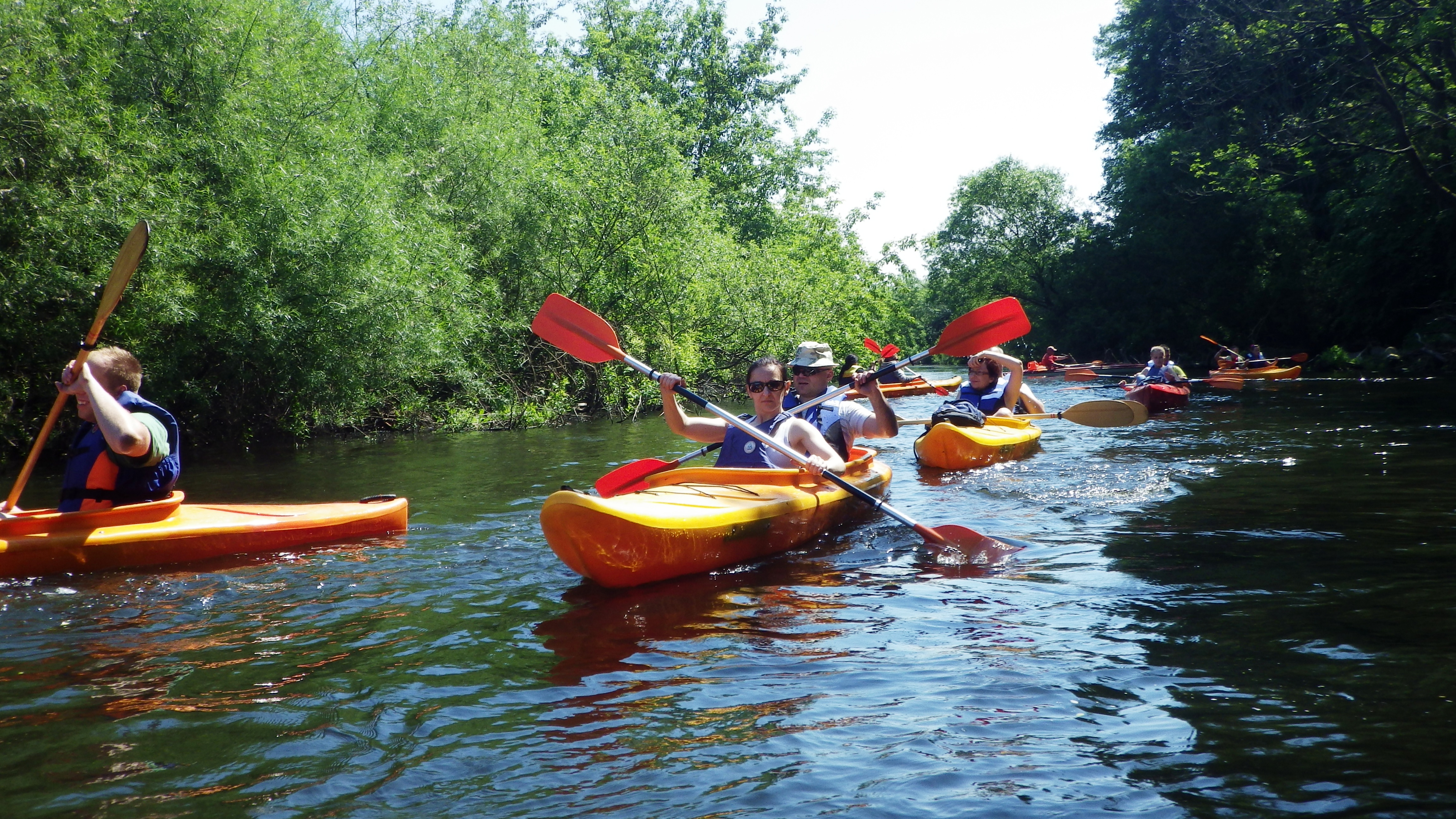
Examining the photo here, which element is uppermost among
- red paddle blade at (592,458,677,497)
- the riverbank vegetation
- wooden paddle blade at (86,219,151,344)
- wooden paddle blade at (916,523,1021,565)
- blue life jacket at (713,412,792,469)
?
the riverbank vegetation

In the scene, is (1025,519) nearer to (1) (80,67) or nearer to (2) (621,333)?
(1) (80,67)

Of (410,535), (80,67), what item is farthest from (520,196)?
(410,535)

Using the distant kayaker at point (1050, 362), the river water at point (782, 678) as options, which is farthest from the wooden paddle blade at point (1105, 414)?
the distant kayaker at point (1050, 362)

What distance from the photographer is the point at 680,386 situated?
6.38m

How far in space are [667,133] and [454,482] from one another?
1216cm

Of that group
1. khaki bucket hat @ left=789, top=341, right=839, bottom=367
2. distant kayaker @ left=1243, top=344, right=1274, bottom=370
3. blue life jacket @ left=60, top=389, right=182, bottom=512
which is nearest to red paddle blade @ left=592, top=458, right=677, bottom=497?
khaki bucket hat @ left=789, top=341, right=839, bottom=367

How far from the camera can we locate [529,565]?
561 centimetres

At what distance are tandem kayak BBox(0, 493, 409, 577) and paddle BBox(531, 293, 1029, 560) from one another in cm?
175

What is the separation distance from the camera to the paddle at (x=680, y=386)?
5699 millimetres

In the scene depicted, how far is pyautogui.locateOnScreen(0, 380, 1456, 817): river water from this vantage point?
2684 millimetres

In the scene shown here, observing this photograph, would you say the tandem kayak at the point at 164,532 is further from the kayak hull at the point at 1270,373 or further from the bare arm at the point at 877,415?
the kayak hull at the point at 1270,373

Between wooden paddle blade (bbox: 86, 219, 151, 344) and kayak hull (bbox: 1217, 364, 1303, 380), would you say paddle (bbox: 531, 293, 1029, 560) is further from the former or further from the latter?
kayak hull (bbox: 1217, 364, 1303, 380)

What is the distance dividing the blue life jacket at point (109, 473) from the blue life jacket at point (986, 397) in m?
7.28

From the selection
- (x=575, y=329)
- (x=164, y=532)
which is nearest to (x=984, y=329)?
(x=575, y=329)
